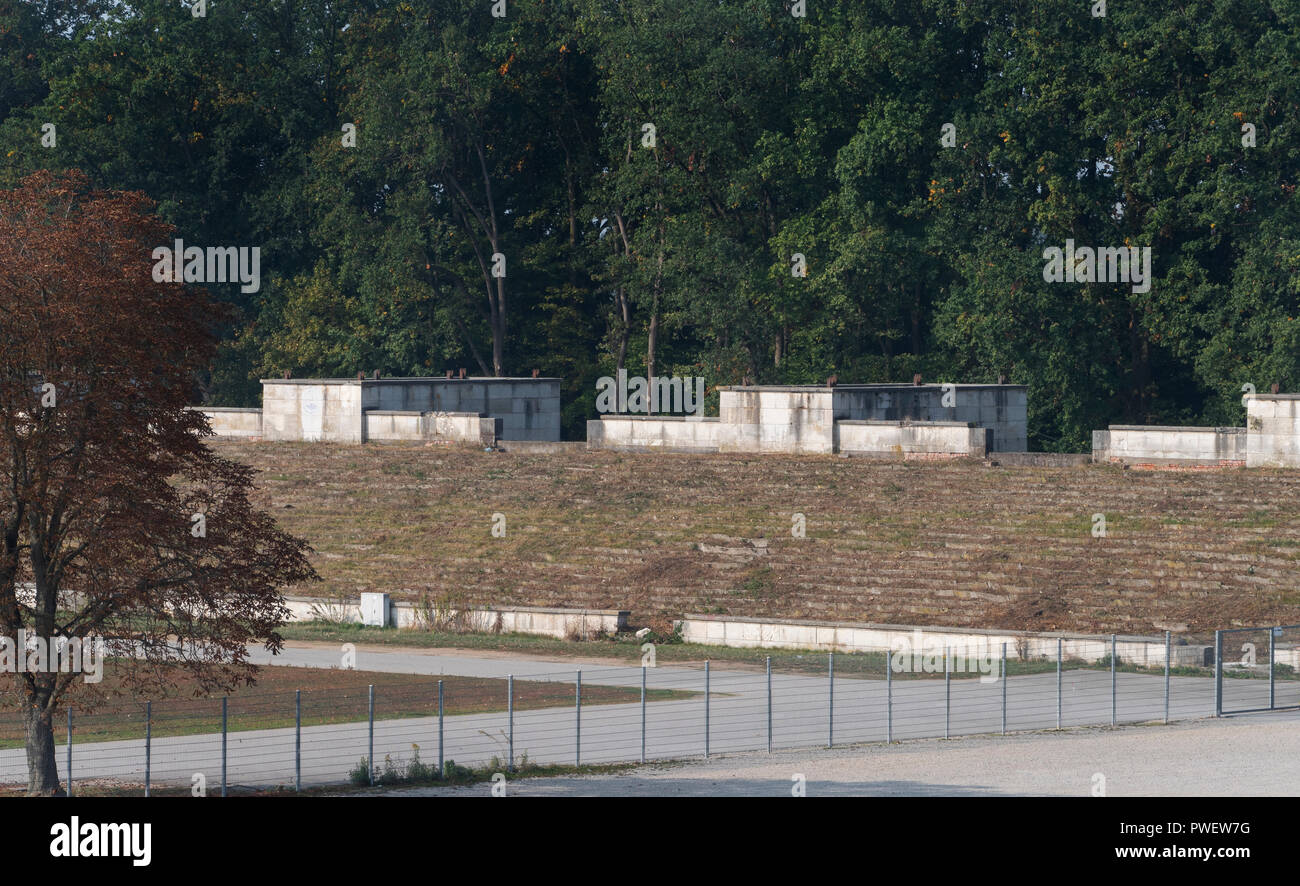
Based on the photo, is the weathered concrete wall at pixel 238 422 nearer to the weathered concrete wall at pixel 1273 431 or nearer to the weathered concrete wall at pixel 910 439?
the weathered concrete wall at pixel 910 439

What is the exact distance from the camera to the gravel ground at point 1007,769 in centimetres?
2186

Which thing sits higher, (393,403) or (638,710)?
(393,403)

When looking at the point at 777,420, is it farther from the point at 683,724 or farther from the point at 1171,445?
the point at 683,724

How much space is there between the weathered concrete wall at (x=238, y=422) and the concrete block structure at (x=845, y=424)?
43.8 feet

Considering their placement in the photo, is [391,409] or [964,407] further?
[391,409]

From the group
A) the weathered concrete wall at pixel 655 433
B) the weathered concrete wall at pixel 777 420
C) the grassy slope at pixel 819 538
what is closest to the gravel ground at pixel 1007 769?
the grassy slope at pixel 819 538

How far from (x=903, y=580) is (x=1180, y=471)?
787 cm

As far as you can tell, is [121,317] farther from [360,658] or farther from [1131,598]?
[1131,598]

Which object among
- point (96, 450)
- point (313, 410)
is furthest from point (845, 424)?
point (96, 450)

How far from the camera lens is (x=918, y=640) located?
35438 mm

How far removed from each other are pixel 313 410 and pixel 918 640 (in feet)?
92.3

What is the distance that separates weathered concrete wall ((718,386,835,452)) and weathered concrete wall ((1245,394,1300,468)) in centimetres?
1142

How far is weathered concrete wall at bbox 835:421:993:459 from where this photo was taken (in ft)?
148

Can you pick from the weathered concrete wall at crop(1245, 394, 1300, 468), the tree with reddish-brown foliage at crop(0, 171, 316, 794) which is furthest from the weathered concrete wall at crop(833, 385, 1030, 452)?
the tree with reddish-brown foliage at crop(0, 171, 316, 794)
